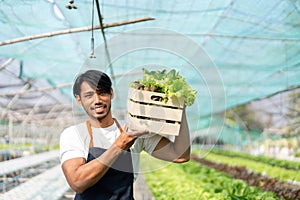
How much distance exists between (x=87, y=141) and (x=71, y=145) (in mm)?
82

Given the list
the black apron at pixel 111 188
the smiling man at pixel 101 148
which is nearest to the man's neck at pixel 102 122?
the smiling man at pixel 101 148

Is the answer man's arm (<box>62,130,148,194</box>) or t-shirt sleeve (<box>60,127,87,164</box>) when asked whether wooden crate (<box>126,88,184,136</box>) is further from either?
t-shirt sleeve (<box>60,127,87,164</box>)

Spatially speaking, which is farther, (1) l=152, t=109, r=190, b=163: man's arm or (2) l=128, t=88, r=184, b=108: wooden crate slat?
(1) l=152, t=109, r=190, b=163: man's arm

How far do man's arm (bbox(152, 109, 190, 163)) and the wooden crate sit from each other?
0.17 metres

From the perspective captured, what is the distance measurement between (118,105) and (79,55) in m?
6.64

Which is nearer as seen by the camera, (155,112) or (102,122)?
(155,112)

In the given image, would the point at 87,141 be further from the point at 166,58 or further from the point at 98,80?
the point at 166,58

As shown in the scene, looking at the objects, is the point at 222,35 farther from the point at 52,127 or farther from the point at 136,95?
the point at 52,127

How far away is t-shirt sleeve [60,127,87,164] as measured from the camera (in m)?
2.15

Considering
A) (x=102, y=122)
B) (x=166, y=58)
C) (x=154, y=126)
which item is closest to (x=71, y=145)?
(x=102, y=122)

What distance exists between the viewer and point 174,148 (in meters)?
2.27

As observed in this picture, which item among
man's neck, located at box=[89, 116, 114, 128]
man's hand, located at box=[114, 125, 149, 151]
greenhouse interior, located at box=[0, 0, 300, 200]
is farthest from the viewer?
man's neck, located at box=[89, 116, 114, 128]

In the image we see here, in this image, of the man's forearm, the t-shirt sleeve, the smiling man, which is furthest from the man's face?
the man's forearm

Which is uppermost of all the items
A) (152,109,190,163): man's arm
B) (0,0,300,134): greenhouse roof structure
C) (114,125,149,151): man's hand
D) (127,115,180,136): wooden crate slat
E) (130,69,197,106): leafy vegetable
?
(0,0,300,134): greenhouse roof structure
